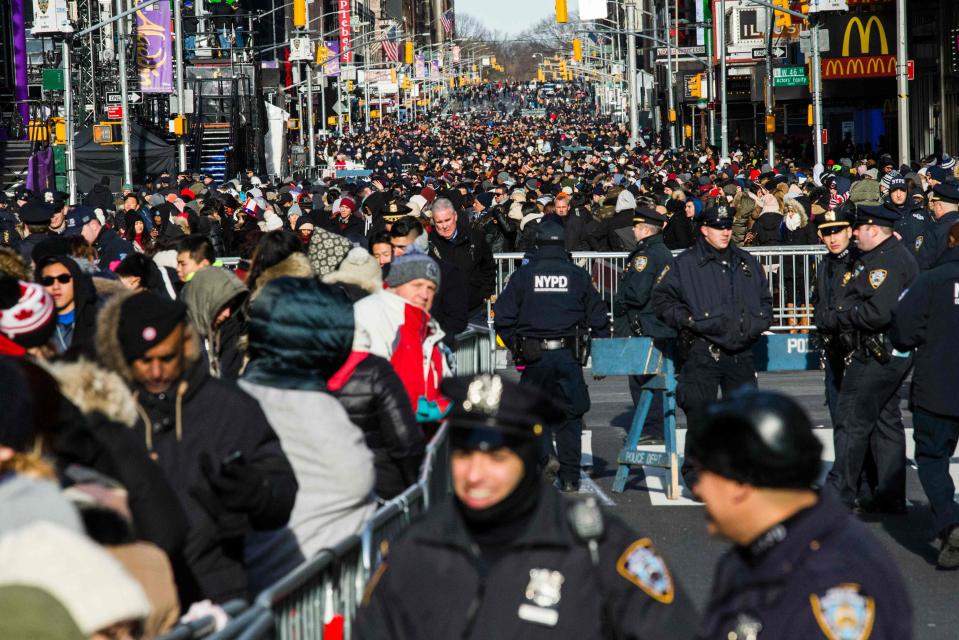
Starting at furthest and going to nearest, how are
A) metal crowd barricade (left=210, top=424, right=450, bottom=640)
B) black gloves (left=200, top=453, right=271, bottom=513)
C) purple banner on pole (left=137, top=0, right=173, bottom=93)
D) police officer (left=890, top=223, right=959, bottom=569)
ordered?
purple banner on pole (left=137, top=0, right=173, bottom=93), police officer (left=890, top=223, right=959, bottom=569), black gloves (left=200, top=453, right=271, bottom=513), metal crowd barricade (left=210, top=424, right=450, bottom=640)

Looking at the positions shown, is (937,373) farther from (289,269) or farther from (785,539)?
(785,539)

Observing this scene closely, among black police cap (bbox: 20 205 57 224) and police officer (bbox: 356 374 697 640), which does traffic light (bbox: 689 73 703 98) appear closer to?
black police cap (bbox: 20 205 57 224)

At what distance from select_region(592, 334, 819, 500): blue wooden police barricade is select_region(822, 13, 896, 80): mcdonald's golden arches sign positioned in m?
35.3

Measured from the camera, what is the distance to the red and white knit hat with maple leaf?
6.25 m

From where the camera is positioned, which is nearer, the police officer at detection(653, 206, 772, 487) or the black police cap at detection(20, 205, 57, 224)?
the police officer at detection(653, 206, 772, 487)

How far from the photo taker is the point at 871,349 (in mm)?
9688

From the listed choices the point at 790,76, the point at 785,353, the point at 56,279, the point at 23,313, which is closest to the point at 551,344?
the point at 785,353

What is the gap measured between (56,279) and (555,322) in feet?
13.0

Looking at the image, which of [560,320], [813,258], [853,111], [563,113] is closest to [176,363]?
[560,320]

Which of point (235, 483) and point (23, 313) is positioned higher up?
point (23, 313)

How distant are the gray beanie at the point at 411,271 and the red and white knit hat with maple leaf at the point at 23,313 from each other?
182 centimetres

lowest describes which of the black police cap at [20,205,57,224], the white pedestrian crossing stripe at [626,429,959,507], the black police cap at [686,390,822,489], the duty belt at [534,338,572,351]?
the white pedestrian crossing stripe at [626,429,959,507]

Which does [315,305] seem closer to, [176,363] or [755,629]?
[176,363]

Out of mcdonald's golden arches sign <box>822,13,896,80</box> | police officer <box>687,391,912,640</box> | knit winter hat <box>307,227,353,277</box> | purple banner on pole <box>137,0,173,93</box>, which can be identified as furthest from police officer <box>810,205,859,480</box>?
purple banner on pole <box>137,0,173,93</box>
